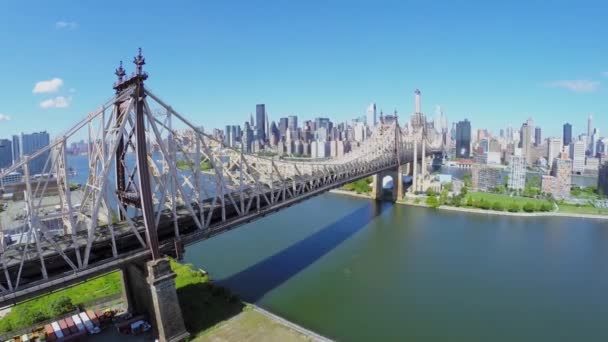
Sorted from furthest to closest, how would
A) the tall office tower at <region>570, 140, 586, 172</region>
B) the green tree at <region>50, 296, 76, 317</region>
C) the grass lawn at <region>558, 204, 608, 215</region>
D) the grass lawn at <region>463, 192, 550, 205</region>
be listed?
the tall office tower at <region>570, 140, 586, 172</region>
the grass lawn at <region>463, 192, 550, 205</region>
the grass lawn at <region>558, 204, 608, 215</region>
the green tree at <region>50, 296, 76, 317</region>

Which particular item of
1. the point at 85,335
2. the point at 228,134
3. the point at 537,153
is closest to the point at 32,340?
the point at 85,335

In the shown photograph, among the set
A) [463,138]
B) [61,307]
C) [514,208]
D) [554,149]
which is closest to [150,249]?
[61,307]

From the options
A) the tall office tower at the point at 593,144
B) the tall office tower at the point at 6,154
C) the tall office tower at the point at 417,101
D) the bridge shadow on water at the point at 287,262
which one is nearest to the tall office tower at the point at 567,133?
the tall office tower at the point at 593,144

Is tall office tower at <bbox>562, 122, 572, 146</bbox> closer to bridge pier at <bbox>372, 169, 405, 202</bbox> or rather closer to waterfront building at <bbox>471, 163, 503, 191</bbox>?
waterfront building at <bbox>471, 163, 503, 191</bbox>

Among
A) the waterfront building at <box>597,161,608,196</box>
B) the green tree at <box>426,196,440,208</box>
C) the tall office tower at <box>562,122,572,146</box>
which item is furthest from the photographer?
the tall office tower at <box>562,122,572,146</box>

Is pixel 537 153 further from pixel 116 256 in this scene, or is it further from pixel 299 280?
pixel 116 256

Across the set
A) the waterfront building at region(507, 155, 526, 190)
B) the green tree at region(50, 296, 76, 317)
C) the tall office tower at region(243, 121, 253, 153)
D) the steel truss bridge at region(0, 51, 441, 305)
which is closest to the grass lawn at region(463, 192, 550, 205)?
the waterfront building at region(507, 155, 526, 190)
